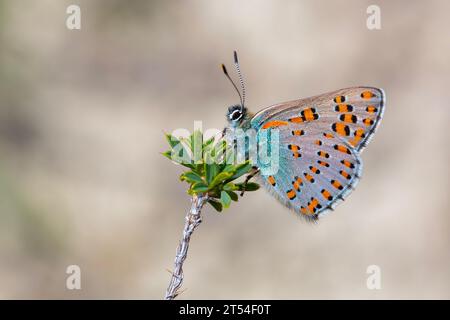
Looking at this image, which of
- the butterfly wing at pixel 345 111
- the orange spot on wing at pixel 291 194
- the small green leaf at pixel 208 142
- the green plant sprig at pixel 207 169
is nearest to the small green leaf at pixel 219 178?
the green plant sprig at pixel 207 169

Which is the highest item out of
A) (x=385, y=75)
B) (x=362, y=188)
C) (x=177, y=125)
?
(x=385, y=75)

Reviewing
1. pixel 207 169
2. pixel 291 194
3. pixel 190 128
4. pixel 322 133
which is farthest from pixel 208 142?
pixel 190 128

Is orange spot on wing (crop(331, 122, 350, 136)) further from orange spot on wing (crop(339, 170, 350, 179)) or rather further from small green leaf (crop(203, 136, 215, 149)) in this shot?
small green leaf (crop(203, 136, 215, 149))

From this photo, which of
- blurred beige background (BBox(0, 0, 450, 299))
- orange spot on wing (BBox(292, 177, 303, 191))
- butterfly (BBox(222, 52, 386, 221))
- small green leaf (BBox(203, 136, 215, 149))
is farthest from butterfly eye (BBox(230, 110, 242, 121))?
blurred beige background (BBox(0, 0, 450, 299))
